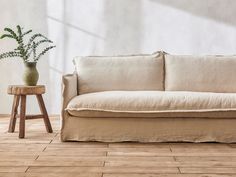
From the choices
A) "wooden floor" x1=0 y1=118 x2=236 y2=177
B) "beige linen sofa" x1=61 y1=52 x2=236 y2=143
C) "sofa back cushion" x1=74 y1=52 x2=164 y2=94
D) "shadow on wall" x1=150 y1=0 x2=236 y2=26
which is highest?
"shadow on wall" x1=150 y1=0 x2=236 y2=26

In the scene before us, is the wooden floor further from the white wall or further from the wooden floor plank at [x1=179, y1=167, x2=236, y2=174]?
the white wall

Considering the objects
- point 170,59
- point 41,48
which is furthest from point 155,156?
point 41,48

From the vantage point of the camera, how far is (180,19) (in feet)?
14.0

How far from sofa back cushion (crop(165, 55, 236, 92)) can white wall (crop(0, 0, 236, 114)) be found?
88 cm

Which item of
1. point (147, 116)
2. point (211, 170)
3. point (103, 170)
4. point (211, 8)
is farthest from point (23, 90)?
point (211, 8)

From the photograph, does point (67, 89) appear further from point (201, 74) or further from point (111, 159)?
point (201, 74)

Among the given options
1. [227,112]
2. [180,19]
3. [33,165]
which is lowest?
[33,165]

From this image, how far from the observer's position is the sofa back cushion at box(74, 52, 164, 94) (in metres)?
3.35

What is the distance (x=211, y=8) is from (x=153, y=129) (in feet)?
6.64

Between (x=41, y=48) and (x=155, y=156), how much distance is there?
2.39m

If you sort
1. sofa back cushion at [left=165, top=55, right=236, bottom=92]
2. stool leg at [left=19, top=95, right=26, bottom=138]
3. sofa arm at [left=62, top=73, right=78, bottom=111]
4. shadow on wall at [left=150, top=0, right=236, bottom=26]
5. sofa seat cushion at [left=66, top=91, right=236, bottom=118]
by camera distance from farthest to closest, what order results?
shadow on wall at [left=150, top=0, right=236, bottom=26] < sofa back cushion at [left=165, top=55, right=236, bottom=92] < stool leg at [left=19, top=95, right=26, bottom=138] < sofa arm at [left=62, top=73, right=78, bottom=111] < sofa seat cushion at [left=66, top=91, right=236, bottom=118]

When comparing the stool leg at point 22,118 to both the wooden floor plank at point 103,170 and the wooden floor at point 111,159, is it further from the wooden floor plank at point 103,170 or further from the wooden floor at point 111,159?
the wooden floor plank at point 103,170

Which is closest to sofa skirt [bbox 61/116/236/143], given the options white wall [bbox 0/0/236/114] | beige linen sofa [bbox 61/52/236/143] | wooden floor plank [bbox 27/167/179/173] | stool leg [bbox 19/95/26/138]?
beige linen sofa [bbox 61/52/236/143]

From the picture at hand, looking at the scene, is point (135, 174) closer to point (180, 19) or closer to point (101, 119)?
point (101, 119)
